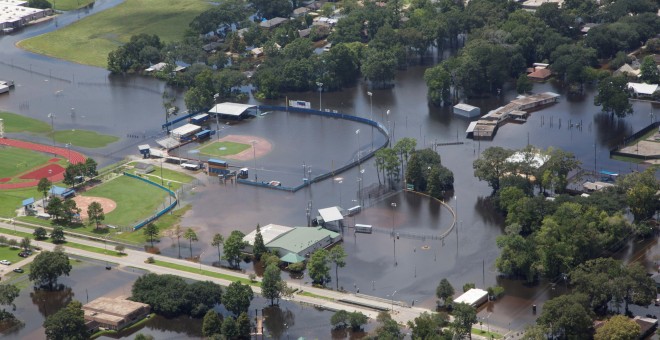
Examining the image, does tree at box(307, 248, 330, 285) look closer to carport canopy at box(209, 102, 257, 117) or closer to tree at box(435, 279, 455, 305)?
tree at box(435, 279, 455, 305)

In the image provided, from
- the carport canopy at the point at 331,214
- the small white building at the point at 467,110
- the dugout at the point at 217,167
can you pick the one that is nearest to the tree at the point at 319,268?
the carport canopy at the point at 331,214

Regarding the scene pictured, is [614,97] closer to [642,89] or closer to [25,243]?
[642,89]

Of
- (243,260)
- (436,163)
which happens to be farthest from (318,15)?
(243,260)

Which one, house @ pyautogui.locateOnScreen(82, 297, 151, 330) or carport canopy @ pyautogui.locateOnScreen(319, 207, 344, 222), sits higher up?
carport canopy @ pyautogui.locateOnScreen(319, 207, 344, 222)

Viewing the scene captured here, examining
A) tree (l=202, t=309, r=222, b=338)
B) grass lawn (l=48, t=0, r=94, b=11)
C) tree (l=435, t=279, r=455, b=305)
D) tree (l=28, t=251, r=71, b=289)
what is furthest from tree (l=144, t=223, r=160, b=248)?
grass lawn (l=48, t=0, r=94, b=11)

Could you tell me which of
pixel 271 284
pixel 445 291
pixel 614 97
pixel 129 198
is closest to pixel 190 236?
pixel 271 284

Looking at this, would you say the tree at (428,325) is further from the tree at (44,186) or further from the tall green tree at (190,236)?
the tree at (44,186)
